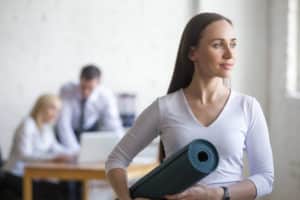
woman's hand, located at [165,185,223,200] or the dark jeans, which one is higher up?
woman's hand, located at [165,185,223,200]

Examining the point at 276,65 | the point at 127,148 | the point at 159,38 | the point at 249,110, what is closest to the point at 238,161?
the point at 249,110

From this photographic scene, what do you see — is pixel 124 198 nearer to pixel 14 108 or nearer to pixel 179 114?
pixel 179 114

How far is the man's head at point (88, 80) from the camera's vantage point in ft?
15.3

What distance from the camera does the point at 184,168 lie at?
1.19m

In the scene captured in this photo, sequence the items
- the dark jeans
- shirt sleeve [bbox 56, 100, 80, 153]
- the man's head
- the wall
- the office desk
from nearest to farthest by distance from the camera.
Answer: the office desk
the dark jeans
shirt sleeve [bbox 56, 100, 80, 153]
the man's head
the wall

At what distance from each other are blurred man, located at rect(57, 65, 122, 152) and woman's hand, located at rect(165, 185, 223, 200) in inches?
133

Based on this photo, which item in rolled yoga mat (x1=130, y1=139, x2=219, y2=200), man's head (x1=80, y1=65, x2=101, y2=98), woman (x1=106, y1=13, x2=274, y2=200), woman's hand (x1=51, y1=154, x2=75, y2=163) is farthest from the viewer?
man's head (x1=80, y1=65, x2=101, y2=98)

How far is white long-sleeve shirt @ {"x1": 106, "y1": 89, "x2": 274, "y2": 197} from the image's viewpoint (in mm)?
1323

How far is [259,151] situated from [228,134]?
0.26 feet

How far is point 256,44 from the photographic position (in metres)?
4.81

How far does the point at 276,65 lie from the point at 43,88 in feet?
6.18

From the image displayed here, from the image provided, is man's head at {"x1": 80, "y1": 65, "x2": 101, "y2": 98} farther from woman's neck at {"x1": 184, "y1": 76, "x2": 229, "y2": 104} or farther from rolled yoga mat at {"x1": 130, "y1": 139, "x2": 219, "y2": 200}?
rolled yoga mat at {"x1": 130, "y1": 139, "x2": 219, "y2": 200}

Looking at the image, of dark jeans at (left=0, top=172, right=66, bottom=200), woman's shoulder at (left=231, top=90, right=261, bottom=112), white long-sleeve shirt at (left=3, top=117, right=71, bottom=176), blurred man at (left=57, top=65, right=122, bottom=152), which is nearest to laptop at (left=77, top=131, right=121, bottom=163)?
white long-sleeve shirt at (left=3, top=117, right=71, bottom=176)

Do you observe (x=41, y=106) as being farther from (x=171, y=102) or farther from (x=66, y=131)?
(x=171, y=102)
